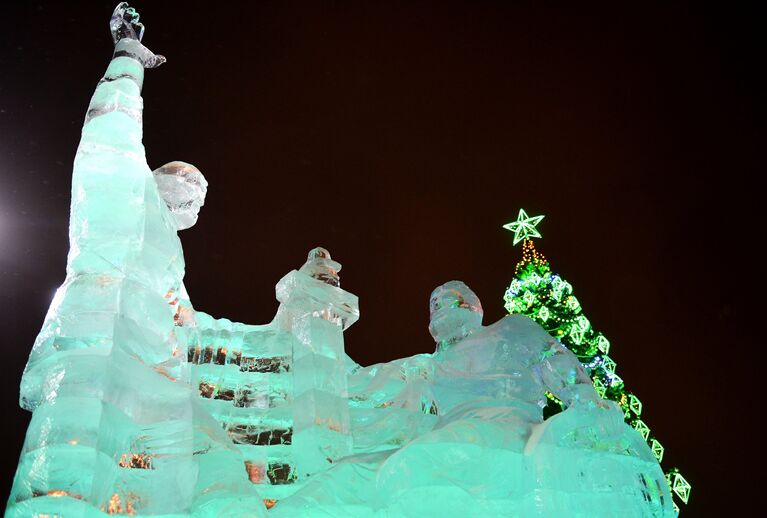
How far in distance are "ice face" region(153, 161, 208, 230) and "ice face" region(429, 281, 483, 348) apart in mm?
2568

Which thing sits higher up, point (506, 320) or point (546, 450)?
point (506, 320)

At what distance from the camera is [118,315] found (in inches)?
206

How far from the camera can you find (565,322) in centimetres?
1630

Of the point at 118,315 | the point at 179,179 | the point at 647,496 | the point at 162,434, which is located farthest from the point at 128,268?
the point at 647,496

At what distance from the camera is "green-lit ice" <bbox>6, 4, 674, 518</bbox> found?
15.7 ft

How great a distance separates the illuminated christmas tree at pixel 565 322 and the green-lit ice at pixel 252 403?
8.98 meters

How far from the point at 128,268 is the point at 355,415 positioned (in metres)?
2.50

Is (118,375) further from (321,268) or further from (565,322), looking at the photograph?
(565,322)

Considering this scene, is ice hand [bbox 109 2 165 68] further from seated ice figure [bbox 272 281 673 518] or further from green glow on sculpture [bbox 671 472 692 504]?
green glow on sculpture [bbox 671 472 692 504]

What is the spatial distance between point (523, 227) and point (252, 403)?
12.6 m

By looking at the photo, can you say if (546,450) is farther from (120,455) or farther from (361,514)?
(120,455)

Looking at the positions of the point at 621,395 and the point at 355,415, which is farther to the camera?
the point at 621,395

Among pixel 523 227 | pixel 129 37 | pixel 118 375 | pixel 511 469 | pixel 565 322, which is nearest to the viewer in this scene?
pixel 118 375

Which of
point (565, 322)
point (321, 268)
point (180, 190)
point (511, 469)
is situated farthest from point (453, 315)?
point (565, 322)
